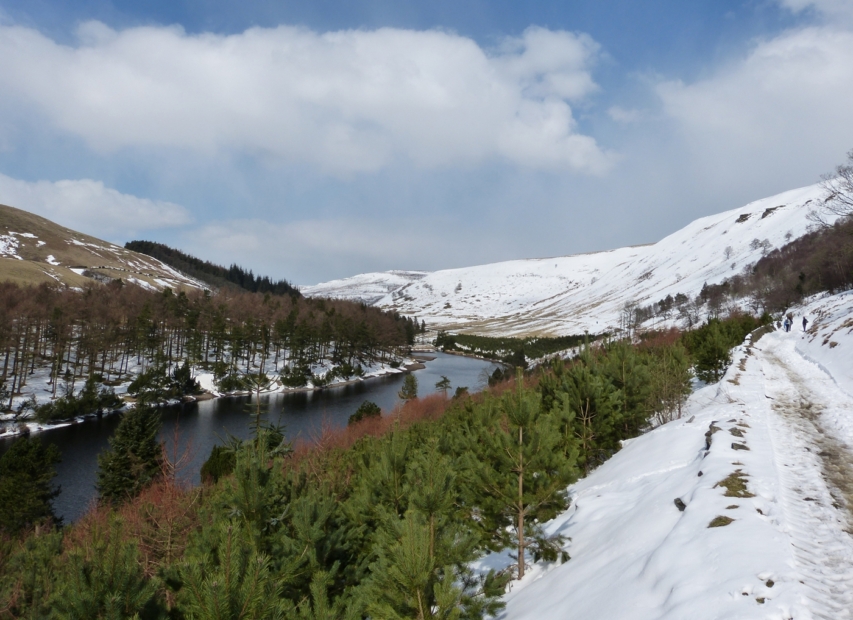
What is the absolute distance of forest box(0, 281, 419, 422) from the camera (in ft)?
168

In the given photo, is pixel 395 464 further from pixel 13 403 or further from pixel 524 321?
pixel 524 321

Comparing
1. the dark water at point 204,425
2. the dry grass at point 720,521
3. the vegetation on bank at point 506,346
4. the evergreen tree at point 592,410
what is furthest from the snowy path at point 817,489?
the vegetation on bank at point 506,346

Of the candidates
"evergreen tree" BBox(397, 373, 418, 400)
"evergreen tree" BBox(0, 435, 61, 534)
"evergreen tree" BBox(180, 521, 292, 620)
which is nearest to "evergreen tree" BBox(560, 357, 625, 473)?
"evergreen tree" BBox(180, 521, 292, 620)

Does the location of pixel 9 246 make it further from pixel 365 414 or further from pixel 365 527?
pixel 365 527

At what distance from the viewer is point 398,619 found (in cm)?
460

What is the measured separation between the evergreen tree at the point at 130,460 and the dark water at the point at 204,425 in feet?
6.67

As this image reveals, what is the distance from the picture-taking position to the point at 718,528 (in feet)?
20.5

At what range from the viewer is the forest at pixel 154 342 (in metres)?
51.2

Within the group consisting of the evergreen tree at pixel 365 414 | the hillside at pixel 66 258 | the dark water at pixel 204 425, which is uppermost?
the hillside at pixel 66 258

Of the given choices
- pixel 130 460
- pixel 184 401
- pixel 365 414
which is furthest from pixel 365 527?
pixel 184 401

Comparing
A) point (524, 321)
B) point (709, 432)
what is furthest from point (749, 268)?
point (709, 432)

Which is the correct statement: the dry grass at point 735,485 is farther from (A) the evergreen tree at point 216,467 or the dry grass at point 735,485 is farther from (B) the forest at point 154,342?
(B) the forest at point 154,342

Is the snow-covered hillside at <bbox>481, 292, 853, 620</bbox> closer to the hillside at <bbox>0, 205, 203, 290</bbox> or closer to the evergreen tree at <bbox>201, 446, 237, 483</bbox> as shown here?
the evergreen tree at <bbox>201, 446, 237, 483</bbox>

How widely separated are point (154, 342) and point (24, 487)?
157ft
